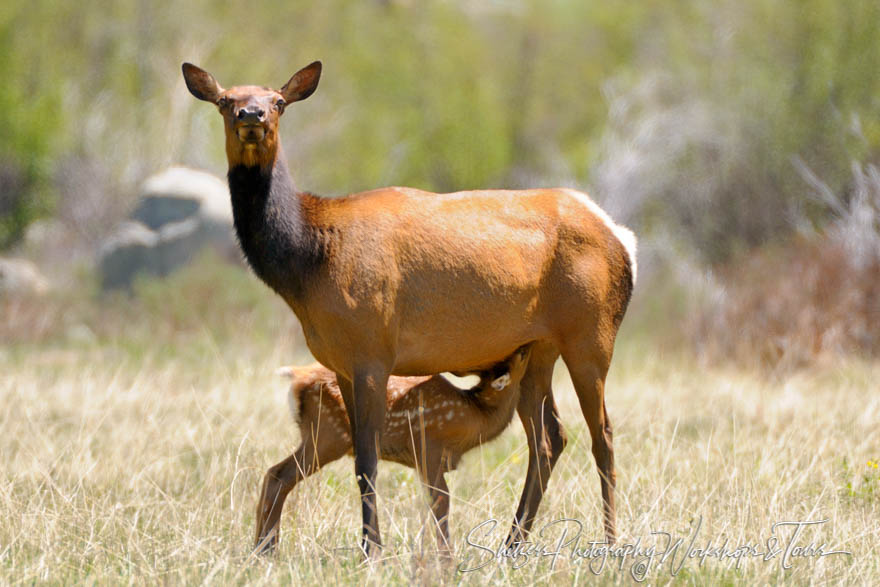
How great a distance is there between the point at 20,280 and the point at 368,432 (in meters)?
13.6

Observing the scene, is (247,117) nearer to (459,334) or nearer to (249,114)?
(249,114)

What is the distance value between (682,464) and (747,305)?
6.47m

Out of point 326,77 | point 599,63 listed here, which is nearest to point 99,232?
point 326,77

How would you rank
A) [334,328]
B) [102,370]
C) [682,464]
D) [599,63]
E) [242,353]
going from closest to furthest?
[334,328] < [682,464] < [102,370] < [242,353] < [599,63]

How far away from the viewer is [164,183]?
17.2m

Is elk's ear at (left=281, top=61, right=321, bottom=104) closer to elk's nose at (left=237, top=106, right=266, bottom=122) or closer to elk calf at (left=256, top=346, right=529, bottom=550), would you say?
elk's nose at (left=237, top=106, right=266, bottom=122)

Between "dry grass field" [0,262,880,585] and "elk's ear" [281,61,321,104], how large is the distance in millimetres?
1954

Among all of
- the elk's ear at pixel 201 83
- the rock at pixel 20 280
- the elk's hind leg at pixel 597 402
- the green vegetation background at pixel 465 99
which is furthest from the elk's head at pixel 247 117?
the rock at pixel 20 280

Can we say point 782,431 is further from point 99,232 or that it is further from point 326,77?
point 326,77

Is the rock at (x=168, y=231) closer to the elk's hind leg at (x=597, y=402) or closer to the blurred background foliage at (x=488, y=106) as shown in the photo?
the blurred background foliage at (x=488, y=106)

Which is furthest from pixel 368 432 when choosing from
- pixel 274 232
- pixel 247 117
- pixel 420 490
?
pixel 247 117

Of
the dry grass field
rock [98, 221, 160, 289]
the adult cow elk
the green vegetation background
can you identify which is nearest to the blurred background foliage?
the green vegetation background

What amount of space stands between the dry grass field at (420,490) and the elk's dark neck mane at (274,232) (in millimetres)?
1128

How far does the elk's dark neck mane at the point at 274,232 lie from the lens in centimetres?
581
